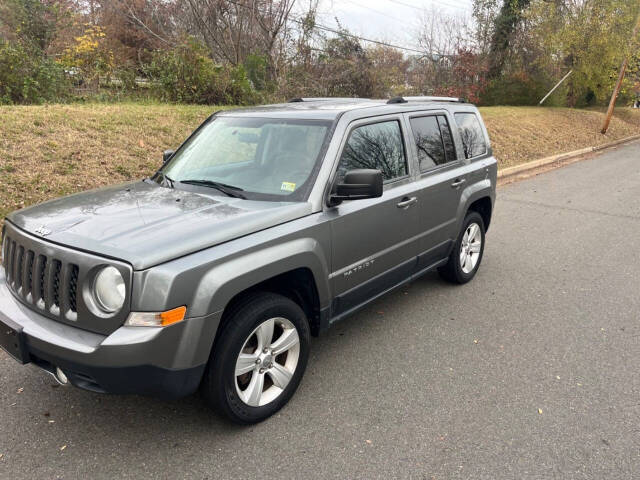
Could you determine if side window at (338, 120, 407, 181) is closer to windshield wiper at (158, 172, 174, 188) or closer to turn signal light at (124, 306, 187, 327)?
windshield wiper at (158, 172, 174, 188)

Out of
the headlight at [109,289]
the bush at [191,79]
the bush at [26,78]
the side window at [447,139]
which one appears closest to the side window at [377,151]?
the side window at [447,139]

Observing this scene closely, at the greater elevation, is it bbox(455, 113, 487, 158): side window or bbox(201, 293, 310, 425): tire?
bbox(455, 113, 487, 158): side window

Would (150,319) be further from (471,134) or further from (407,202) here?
(471,134)

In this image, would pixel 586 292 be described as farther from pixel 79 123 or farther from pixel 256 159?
pixel 79 123

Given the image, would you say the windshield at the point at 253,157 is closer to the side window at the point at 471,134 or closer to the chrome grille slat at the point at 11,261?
the chrome grille slat at the point at 11,261

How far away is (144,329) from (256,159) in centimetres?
164

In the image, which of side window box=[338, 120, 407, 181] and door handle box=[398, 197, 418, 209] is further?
door handle box=[398, 197, 418, 209]

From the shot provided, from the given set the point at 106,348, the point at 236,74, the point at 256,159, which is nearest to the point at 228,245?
the point at 106,348

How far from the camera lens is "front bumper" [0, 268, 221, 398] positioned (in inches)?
91.7

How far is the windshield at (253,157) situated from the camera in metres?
3.28

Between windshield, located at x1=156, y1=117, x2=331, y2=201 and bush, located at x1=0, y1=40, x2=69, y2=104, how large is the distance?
735cm

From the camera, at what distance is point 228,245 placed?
266 cm

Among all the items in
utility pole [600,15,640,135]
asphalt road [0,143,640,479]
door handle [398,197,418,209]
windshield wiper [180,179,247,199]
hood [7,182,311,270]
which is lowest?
asphalt road [0,143,640,479]

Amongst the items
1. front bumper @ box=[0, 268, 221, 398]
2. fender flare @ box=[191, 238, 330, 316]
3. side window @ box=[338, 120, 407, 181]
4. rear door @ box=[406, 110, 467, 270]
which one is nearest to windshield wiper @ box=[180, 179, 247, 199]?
fender flare @ box=[191, 238, 330, 316]
